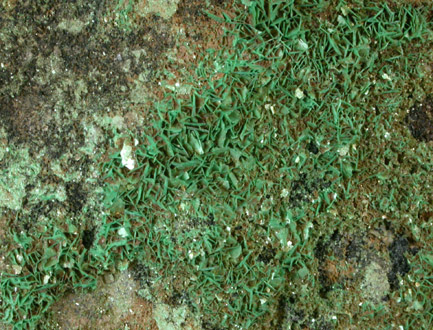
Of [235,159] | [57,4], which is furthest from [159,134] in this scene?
[57,4]

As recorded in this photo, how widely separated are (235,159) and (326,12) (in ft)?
2.10

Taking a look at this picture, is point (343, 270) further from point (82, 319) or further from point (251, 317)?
point (82, 319)

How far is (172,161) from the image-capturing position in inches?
60.7

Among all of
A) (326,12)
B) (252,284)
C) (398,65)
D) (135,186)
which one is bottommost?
(252,284)

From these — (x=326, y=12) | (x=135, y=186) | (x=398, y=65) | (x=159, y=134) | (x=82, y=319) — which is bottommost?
(x=82, y=319)

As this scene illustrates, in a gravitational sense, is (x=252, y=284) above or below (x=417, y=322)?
above

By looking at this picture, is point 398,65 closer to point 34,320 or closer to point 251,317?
point 251,317

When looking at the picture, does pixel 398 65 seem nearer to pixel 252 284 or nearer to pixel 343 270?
pixel 343 270

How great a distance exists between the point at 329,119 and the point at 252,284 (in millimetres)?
669

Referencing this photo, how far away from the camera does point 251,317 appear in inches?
61.4

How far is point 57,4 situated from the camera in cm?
160

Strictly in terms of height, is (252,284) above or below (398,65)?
below

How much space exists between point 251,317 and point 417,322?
61cm

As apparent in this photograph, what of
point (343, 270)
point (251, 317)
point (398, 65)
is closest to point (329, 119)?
point (398, 65)
